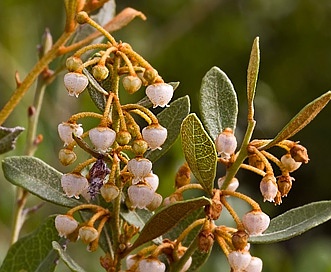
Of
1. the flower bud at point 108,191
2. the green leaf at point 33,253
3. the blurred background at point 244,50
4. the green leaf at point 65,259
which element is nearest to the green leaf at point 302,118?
the flower bud at point 108,191

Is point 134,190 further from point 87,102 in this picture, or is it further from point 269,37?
point 269,37

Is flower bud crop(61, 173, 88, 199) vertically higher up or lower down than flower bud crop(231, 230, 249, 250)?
higher up

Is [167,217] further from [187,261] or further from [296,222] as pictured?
[296,222]

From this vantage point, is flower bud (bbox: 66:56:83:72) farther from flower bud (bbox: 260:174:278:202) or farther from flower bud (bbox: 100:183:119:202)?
flower bud (bbox: 260:174:278:202)

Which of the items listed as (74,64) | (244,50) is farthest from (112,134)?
(244,50)

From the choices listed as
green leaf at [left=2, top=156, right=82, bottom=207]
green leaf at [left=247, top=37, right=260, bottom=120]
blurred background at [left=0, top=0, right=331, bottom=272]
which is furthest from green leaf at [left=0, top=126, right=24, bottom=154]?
blurred background at [left=0, top=0, right=331, bottom=272]

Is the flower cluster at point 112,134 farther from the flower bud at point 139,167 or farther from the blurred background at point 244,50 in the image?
the blurred background at point 244,50
